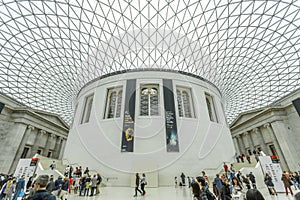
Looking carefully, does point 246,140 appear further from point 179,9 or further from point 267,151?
point 179,9

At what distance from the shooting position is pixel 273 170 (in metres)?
12.5

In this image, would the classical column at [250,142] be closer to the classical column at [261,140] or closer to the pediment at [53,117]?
the classical column at [261,140]

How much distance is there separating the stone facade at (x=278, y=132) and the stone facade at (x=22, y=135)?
4655 centimetres

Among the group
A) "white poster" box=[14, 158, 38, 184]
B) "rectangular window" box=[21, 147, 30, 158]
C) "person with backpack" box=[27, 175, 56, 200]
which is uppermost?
"rectangular window" box=[21, 147, 30, 158]

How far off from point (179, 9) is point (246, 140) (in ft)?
111

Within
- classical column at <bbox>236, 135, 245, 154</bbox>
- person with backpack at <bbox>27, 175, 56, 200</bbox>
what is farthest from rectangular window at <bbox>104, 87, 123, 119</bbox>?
classical column at <bbox>236, 135, 245, 154</bbox>

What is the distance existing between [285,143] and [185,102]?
19.8 metres

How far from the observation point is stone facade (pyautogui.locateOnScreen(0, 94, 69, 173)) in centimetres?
2459

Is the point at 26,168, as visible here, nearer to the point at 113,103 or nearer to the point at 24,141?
the point at 113,103

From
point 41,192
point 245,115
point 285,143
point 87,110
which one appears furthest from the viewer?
point 245,115

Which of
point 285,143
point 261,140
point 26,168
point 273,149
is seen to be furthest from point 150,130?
point 261,140

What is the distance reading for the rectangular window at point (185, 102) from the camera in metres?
21.7

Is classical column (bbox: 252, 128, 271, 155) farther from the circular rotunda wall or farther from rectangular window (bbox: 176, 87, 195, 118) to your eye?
rectangular window (bbox: 176, 87, 195, 118)

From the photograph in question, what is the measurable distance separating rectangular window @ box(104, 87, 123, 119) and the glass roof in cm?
492
